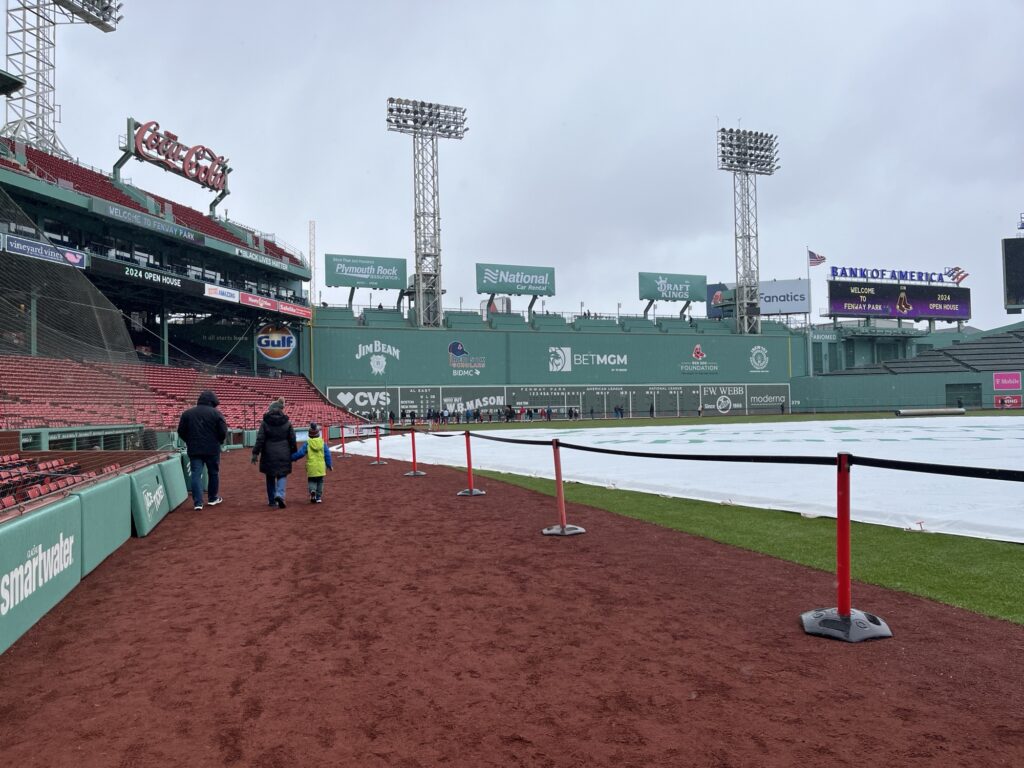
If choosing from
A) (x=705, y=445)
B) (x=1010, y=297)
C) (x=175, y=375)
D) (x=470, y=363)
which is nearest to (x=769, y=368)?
(x=1010, y=297)

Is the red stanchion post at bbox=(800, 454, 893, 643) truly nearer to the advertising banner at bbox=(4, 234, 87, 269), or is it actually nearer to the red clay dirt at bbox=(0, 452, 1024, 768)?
the red clay dirt at bbox=(0, 452, 1024, 768)

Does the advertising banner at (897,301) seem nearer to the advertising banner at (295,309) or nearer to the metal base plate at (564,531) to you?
the advertising banner at (295,309)

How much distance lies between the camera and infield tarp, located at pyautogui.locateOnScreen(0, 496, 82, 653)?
444 cm

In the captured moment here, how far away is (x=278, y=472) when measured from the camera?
1094 cm

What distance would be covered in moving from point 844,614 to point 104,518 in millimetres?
7603

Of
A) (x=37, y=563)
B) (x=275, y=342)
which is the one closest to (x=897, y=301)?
(x=275, y=342)

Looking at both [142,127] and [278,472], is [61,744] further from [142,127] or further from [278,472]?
[142,127]

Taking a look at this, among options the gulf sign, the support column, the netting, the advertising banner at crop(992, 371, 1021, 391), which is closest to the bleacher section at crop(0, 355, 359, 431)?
the netting

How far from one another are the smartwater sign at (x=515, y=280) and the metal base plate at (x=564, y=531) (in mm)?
50638

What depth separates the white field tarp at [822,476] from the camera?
754cm

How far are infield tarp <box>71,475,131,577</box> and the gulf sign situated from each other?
38309 mm

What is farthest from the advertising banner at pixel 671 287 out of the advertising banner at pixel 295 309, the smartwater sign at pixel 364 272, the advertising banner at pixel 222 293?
the advertising banner at pixel 222 293

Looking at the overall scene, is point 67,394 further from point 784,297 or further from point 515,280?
point 784,297

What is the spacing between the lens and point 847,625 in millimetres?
4332
